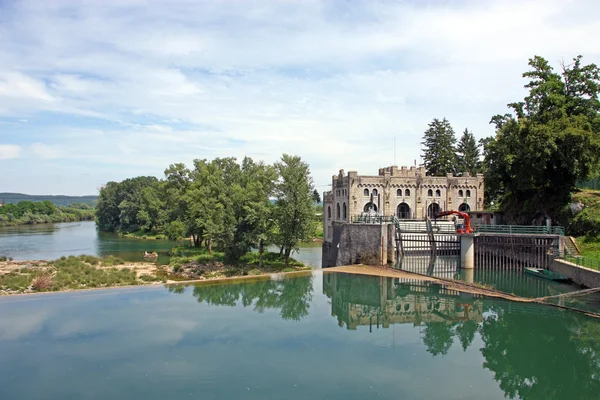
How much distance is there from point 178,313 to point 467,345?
51.2ft

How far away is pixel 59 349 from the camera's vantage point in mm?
20484

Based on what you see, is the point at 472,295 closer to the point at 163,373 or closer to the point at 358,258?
the point at 358,258

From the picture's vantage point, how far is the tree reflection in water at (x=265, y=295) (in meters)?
28.5

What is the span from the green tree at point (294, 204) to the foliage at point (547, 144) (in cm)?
1794

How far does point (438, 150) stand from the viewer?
236 feet

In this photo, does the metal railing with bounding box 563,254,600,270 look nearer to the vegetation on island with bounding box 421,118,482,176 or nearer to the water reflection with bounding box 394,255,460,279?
the water reflection with bounding box 394,255,460,279

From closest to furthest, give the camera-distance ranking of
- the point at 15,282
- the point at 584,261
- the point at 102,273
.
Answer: the point at 584,261, the point at 15,282, the point at 102,273

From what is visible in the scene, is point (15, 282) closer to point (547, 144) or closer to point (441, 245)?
point (441, 245)

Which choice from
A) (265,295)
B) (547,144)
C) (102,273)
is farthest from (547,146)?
(102,273)

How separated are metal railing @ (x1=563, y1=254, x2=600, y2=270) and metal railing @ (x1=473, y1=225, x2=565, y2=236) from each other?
2.89 metres

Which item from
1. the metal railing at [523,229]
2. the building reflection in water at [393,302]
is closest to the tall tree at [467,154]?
the metal railing at [523,229]

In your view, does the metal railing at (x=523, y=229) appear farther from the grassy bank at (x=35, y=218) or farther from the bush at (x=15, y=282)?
the grassy bank at (x=35, y=218)

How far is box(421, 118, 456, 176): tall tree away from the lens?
71.6 m

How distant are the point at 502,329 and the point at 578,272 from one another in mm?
11164
